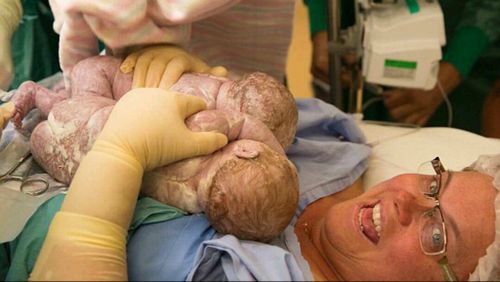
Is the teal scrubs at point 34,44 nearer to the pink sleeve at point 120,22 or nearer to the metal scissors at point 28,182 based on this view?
the pink sleeve at point 120,22

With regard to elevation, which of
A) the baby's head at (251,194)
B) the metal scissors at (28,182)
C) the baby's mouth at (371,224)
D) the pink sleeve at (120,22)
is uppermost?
the pink sleeve at (120,22)

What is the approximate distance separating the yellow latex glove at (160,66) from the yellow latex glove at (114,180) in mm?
125

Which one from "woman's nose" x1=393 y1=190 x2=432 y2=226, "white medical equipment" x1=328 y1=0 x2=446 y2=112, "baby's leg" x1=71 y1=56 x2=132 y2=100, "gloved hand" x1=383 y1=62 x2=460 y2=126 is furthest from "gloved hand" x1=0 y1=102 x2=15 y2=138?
"gloved hand" x1=383 y1=62 x2=460 y2=126

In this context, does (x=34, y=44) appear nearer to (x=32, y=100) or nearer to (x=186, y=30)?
(x=32, y=100)

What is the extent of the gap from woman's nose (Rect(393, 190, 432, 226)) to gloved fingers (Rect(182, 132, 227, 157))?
1.15 feet

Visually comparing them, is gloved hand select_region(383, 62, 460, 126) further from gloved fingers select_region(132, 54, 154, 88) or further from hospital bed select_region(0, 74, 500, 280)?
gloved fingers select_region(132, 54, 154, 88)

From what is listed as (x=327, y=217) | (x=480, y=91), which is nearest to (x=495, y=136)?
(x=480, y=91)

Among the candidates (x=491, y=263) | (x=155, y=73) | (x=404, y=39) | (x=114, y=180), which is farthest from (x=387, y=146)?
(x=114, y=180)

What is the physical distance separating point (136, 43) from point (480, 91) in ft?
4.41

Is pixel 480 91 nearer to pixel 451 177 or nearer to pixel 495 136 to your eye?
pixel 495 136

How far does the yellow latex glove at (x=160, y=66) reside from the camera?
1.13 m

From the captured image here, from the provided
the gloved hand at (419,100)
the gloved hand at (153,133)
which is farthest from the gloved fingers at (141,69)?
the gloved hand at (419,100)

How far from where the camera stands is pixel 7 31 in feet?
4.23

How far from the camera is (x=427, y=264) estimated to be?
993 millimetres
